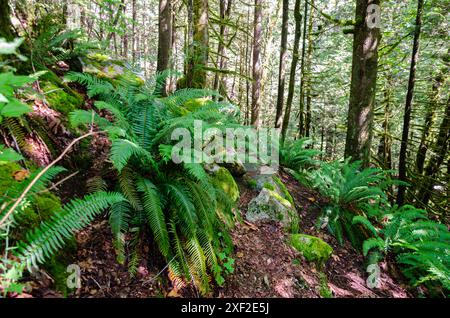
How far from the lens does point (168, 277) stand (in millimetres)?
2293

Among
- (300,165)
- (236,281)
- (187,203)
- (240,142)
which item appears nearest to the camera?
(187,203)

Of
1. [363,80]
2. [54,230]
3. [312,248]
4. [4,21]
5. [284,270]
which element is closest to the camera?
[54,230]

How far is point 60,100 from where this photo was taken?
3.07 metres

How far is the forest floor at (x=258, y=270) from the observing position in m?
2.05

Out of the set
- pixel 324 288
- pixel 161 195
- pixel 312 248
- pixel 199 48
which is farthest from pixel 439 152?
pixel 161 195

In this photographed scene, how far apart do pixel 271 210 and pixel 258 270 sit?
110 cm

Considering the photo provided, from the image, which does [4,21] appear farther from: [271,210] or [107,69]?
[271,210]

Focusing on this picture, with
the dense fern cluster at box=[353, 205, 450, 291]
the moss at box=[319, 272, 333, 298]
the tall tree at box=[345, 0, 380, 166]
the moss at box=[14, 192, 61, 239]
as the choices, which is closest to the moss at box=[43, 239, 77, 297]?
the moss at box=[14, 192, 61, 239]

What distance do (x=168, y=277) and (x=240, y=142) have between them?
7.45ft

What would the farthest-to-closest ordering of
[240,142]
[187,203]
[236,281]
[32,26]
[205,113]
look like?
1. [240,142]
2. [32,26]
3. [205,113]
4. [236,281]
5. [187,203]

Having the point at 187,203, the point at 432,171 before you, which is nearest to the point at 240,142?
the point at 187,203

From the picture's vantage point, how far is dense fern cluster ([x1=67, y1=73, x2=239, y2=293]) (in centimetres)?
230

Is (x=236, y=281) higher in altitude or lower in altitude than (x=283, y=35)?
lower
